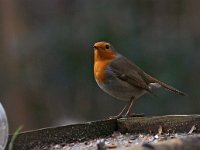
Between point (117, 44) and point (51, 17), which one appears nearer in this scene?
point (117, 44)

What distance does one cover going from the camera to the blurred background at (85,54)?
30.7ft

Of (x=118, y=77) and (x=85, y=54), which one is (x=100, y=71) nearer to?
(x=118, y=77)

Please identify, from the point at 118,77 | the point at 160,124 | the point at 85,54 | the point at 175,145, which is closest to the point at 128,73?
the point at 118,77

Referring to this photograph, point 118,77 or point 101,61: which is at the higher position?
point 101,61

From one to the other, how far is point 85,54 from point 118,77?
4.31m

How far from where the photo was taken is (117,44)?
9.45 metres

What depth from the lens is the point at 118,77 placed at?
5.34m

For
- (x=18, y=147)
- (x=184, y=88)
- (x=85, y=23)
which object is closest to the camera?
(x=18, y=147)

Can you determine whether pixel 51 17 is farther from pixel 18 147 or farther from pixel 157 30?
pixel 18 147

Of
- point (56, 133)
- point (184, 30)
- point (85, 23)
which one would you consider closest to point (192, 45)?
point (184, 30)

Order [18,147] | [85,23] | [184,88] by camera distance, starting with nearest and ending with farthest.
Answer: [18,147] < [184,88] < [85,23]

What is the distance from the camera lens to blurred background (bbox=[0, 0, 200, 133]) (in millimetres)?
9359

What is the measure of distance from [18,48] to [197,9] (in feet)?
8.33

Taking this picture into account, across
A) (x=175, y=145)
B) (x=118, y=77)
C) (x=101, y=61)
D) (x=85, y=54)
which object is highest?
(x=175, y=145)
